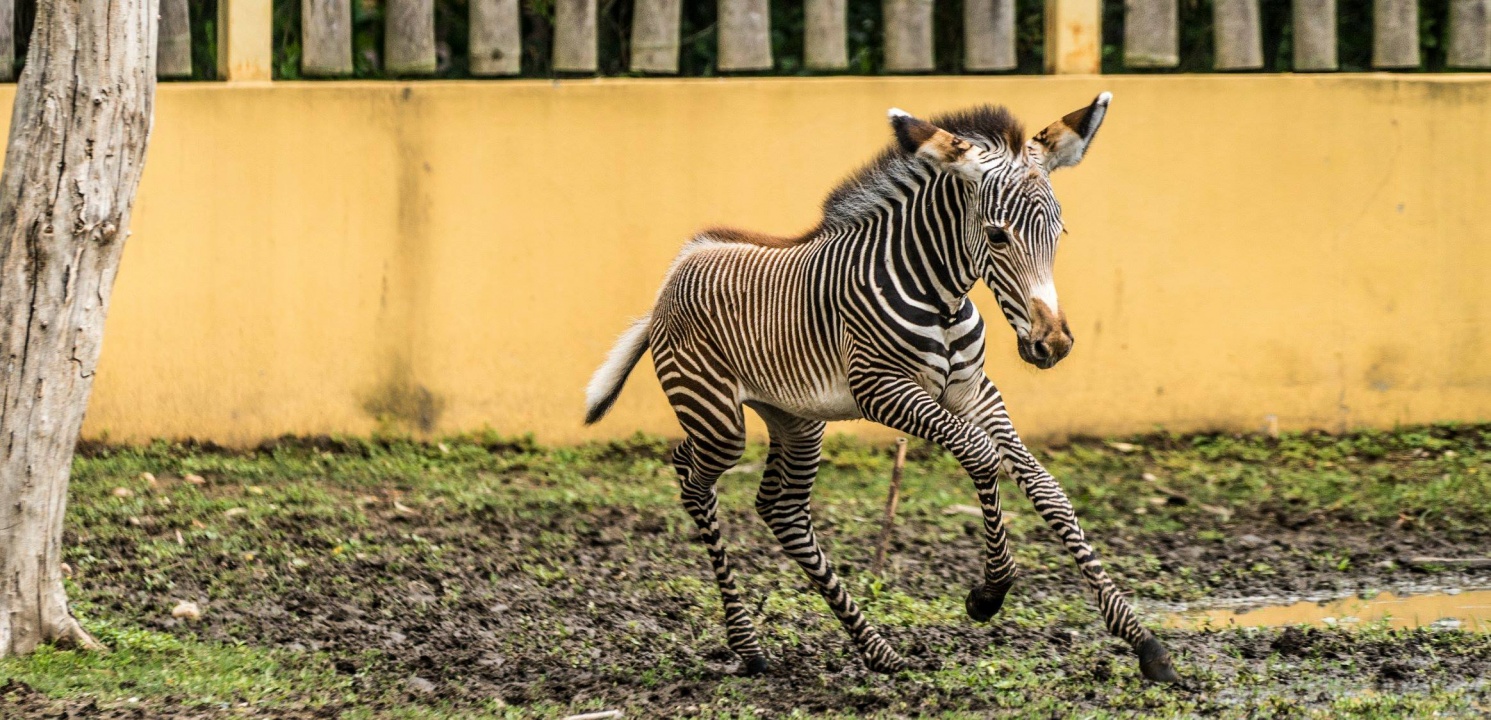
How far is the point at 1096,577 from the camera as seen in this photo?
16.0 feet

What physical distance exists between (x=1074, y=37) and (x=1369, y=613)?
3.84m

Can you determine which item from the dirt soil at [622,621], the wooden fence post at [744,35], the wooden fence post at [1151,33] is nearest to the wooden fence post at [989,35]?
the wooden fence post at [1151,33]

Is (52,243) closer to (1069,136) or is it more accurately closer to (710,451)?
(710,451)

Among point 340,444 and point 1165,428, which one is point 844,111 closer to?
point 1165,428

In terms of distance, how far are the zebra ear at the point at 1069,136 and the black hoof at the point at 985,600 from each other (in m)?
1.31

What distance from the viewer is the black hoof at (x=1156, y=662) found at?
16.1 ft

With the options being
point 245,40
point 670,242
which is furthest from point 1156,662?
point 245,40

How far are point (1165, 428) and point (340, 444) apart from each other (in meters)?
4.43

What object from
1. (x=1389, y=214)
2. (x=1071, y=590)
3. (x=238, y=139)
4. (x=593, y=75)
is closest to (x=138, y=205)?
(x=238, y=139)

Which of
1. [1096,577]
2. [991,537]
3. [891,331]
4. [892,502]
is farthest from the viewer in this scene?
[892,502]

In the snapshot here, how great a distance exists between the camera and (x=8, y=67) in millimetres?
8477

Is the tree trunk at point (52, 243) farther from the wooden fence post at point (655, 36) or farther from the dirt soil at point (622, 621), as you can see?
the wooden fence post at point (655, 36)

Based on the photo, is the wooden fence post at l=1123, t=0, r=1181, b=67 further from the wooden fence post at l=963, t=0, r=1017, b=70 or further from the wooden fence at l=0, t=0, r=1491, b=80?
the wooden fence post at l=963, t=0, r=1017, b=70

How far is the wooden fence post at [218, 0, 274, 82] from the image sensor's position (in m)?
8.52
